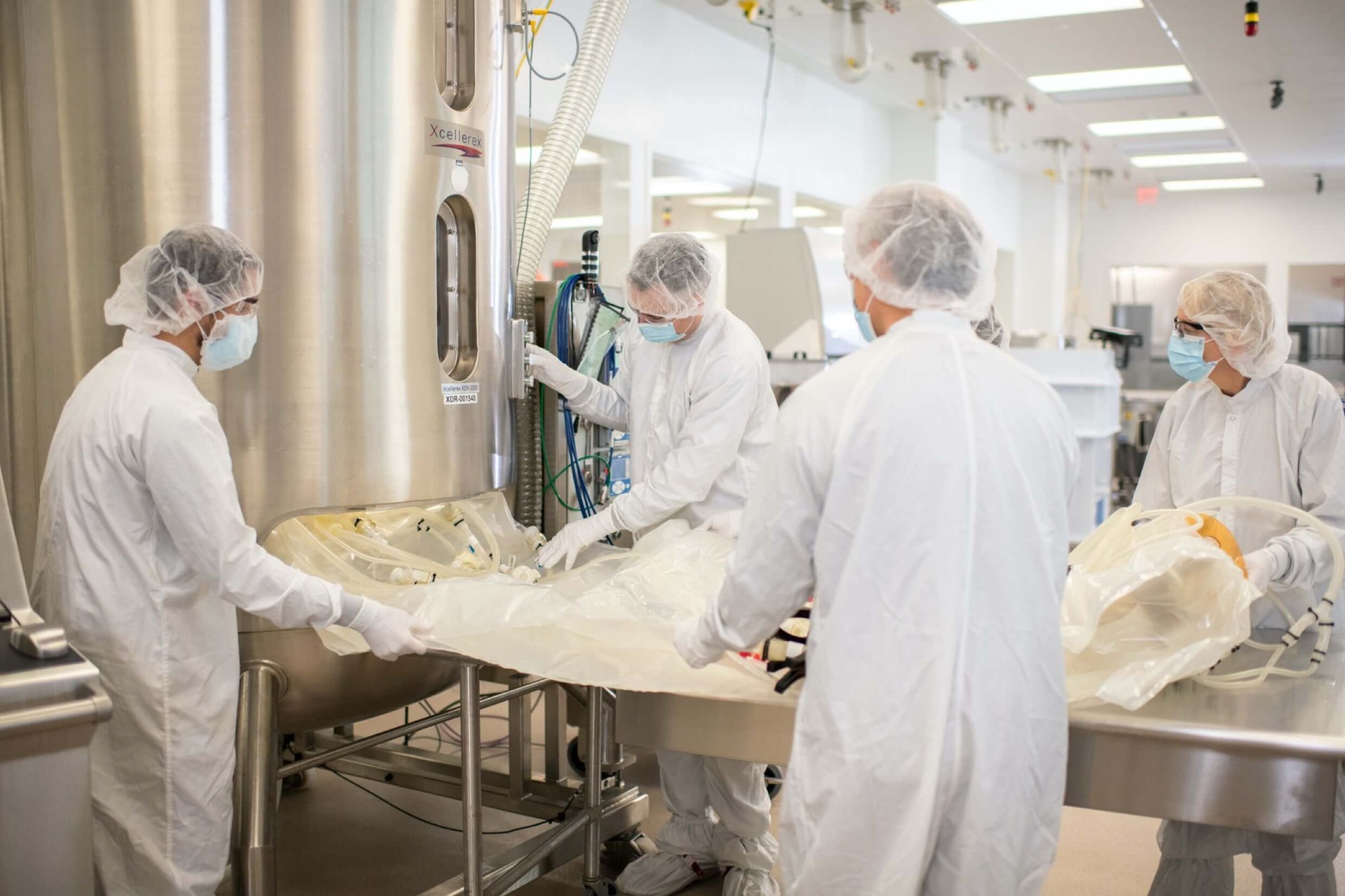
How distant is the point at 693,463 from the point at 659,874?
971mm

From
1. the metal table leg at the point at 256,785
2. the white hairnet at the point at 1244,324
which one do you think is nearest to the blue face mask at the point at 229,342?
the metal table leg at the point at 256,785

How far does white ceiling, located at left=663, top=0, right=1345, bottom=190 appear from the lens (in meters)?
4.85

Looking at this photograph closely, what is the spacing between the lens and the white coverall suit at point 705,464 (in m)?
2.37

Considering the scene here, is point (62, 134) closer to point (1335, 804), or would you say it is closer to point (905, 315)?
point (905, 315)

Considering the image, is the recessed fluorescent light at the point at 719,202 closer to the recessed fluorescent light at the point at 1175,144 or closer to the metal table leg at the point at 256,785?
the recessed fluorescent light at the point at 1175,144

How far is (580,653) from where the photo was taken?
1.70 metres

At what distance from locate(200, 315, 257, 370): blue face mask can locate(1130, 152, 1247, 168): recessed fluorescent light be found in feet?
27.5

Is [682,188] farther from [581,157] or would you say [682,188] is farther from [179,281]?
[179,281]

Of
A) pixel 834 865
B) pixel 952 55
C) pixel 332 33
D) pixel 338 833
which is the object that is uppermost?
pixel 952 55

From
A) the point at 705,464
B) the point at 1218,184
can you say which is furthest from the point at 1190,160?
the point at 705,464

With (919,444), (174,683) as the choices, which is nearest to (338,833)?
(174,683)

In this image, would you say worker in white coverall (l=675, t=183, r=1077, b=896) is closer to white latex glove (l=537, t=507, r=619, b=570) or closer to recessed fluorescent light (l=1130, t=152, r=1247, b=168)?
white latex glove (l=537, t=507, r=619, b=570)

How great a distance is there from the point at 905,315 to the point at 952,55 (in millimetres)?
4914

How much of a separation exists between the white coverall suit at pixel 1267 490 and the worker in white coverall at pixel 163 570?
4.74 ft
